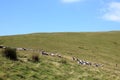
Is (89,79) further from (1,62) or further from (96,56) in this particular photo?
(96,56)

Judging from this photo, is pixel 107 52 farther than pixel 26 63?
Yes

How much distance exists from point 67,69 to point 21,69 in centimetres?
526

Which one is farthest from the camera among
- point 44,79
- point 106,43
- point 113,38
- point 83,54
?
point 113,38

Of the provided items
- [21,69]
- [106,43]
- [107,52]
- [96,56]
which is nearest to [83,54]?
[96,56]

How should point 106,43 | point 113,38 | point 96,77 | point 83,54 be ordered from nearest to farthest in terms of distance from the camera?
point 96,77 < point 83,54 < point 106,43 < point 113,38

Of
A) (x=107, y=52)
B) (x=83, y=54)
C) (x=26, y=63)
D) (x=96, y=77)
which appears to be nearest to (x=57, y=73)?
(x=26, y=63)

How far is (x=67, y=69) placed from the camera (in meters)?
24.5

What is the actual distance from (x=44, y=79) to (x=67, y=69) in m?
5.13

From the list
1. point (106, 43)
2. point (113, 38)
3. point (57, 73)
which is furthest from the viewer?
point (113, 38)

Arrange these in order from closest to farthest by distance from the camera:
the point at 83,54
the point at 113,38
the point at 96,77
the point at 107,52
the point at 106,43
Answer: the point at 96,77 < the point at 83,54 < the point at 107,52 < the point at 106,43 < the point at 113,38

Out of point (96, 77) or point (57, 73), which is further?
point (96, 77)

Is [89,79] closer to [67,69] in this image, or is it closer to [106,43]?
[67,69]

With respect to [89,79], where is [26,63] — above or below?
above

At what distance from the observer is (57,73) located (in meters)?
21.9
